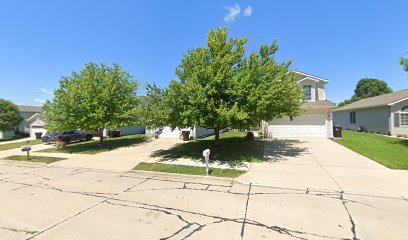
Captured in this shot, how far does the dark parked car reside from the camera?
2019 centimetres

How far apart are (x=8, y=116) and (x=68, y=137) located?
64.2 ft

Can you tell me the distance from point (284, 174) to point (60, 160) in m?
12.8

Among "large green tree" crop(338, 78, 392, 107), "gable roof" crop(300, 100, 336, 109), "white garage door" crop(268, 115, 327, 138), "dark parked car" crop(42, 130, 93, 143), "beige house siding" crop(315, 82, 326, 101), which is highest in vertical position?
"large green tree" crop(338, 78, 392, 107)

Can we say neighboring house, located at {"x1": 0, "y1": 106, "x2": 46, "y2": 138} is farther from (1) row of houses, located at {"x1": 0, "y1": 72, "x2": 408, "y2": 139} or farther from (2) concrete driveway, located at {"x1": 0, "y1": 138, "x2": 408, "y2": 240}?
(2) concrete driveway, located at {"x1": 0, "y1": 138, "x2": 408, "y2": 240}

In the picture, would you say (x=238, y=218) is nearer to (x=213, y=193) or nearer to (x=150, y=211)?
(x=213, y=193)

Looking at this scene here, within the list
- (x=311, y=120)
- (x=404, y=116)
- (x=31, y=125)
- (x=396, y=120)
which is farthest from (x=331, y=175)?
(x=31, y=125)

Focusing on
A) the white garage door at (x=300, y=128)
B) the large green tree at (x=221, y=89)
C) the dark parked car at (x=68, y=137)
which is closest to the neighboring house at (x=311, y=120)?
the white garage door at (x=300, y=128)

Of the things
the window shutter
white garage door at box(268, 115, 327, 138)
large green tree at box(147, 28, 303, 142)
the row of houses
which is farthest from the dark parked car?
the window shutter

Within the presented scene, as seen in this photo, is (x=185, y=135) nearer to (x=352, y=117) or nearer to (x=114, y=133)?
(x=114, y=133)

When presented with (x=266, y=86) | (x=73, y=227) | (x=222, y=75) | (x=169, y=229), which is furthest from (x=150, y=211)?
(x=266, y=86)

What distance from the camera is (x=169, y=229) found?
4.36m

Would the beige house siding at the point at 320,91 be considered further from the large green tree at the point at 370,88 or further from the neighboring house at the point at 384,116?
the large green tree at the point at 370,88

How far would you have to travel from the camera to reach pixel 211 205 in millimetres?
5492

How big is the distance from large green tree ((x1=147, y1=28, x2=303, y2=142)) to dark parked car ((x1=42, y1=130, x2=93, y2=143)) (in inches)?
575
